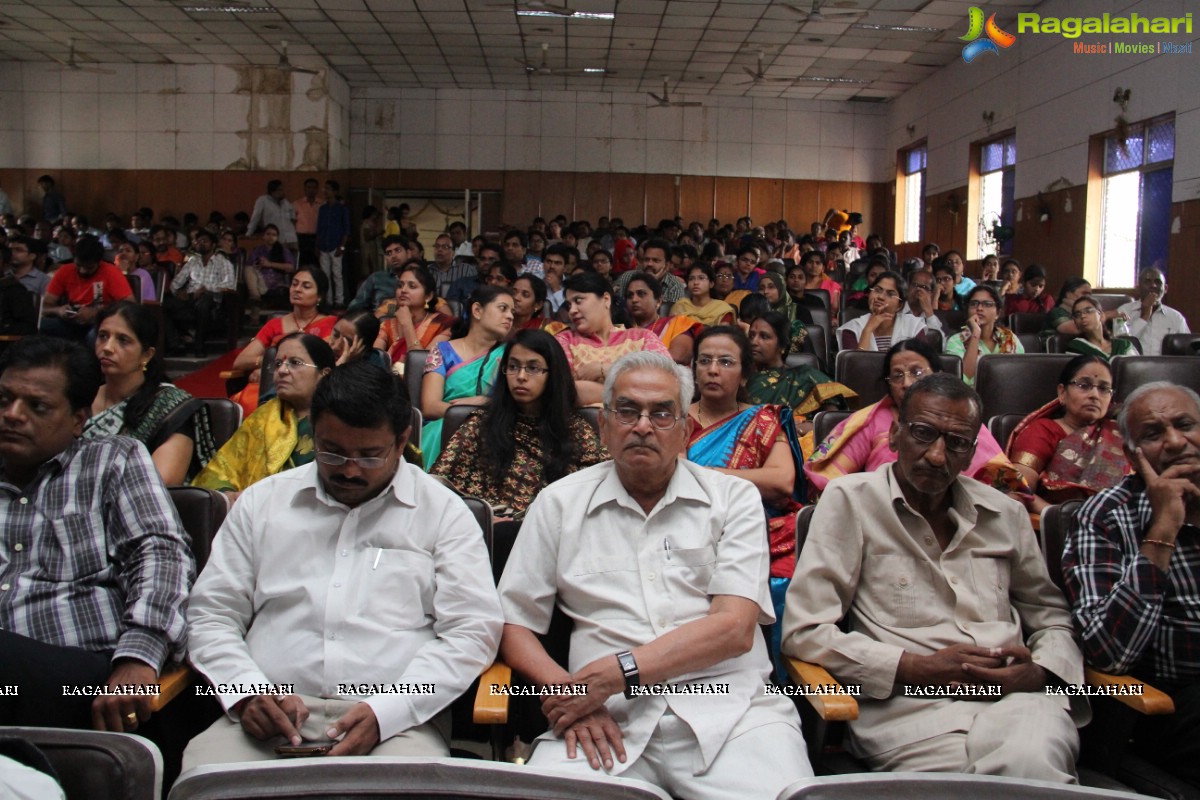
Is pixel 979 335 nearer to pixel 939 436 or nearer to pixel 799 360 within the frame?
pixel 799 360

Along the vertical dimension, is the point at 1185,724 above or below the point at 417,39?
below

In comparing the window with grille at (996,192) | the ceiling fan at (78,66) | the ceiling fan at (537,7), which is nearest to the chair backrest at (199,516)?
the ceiling fan at (537,7)

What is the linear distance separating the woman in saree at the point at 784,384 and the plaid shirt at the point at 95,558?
7.18 ft

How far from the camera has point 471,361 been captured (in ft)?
12.9

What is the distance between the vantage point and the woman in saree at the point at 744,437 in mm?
2602

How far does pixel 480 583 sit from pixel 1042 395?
2.81 meters

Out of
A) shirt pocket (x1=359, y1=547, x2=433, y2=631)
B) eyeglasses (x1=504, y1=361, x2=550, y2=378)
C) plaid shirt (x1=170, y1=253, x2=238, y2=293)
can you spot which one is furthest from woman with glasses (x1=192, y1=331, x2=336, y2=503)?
plaid shirt (x1=170, y1=253, x2=238, y2=293)

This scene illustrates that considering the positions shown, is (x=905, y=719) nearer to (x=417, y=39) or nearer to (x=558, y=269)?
(x=558, y=269)

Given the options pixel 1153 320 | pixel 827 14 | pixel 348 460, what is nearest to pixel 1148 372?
pixel 1153 320

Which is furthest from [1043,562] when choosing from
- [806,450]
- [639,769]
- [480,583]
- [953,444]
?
[806,450]

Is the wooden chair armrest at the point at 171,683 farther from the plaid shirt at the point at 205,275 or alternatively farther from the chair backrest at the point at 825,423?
the plaid shirt at the point at 205,275

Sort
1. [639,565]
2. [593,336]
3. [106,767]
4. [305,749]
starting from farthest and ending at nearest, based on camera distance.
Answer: [593,336]
[639,565]
[305,749]
[106,767]

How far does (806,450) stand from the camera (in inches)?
131

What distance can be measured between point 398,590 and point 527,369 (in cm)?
119
